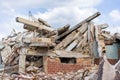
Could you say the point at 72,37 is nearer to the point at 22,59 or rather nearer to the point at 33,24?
the point at 33,24

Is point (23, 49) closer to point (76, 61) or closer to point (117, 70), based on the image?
point (76, 61)

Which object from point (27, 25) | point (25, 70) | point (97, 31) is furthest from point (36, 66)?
point (97, 31)

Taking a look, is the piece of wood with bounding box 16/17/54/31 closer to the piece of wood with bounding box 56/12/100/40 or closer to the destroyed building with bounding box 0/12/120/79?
the destroyed building with bounding box 0/12/120/79

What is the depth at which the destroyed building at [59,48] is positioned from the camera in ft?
48.4

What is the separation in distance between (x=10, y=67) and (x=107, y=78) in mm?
10379

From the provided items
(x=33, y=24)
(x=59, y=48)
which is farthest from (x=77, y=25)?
(x=33, y=24)

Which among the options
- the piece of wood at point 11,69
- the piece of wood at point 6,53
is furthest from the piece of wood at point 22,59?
the piece of wood at point 6,53

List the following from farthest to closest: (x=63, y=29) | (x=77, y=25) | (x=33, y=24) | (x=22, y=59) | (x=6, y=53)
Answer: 1. (x=6, y=53)
2. (x=77, y=25)
3. (x=63, y=29)
4. (x=33, y=24)
5. (x=22, y=59)

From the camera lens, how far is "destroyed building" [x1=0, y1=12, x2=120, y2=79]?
14766 mm

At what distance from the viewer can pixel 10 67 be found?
15266mm

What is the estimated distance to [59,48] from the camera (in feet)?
51.5

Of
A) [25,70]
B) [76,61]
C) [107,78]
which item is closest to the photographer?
[107,78]

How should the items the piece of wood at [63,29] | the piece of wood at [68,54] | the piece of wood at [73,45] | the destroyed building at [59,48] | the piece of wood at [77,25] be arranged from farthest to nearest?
the piece of wood at [77,25]
the piece of wood at [73,45]
the piece of wood at [63,29]
the piece of wood at [68,54]
the destroyed building at [59,48]

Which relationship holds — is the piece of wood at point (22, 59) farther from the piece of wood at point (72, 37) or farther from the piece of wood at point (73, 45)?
the piece of wood at point (73, 45)
